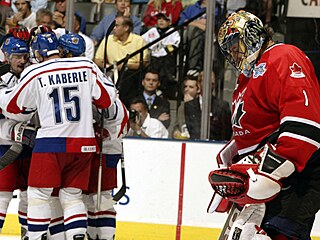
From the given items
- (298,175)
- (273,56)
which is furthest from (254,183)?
(273,56)

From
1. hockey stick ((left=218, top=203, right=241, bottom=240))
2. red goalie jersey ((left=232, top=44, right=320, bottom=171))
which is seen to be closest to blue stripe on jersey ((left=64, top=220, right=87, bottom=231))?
hockey stick ((left=218, top=203, right=241, bottom=240))

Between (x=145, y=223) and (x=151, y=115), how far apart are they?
83 cm

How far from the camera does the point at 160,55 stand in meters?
6.22

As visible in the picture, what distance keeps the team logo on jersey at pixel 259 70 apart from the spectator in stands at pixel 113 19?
3324 mm

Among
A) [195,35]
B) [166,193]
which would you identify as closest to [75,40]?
[166,193]

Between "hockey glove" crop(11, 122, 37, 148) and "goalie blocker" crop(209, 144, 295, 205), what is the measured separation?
5.38 feet

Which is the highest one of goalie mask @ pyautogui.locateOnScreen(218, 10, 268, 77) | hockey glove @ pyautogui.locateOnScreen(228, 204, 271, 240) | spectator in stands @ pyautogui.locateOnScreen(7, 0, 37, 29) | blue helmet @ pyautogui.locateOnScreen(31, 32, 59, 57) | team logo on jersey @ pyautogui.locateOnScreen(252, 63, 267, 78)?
goalie mask @ pyautogui.locateOnScreen(218, 10, 268, 77)

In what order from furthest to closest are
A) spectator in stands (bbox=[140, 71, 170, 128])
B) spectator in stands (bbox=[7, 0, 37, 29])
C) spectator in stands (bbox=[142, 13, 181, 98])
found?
spectator in stands (bbox=[7, 0, 37, 29]) → spectator in stands (bbox=[142, 13, 181, 98]) → spectator in stands (bbox=[140, 71, 170, 128])

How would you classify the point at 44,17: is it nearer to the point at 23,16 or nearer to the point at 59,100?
the point at 23,16

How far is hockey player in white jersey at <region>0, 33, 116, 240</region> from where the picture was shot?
4.16 metres

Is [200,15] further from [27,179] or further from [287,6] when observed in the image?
[27,179]

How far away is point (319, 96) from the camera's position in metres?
2.96

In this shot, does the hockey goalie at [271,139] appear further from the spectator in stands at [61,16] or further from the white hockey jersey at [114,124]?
the spectator in stands at [61,16]

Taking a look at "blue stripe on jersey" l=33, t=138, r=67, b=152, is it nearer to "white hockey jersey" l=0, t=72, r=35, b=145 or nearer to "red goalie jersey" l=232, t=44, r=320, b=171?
"white hockey jersey" l=0, t=72, r=35, b=145
